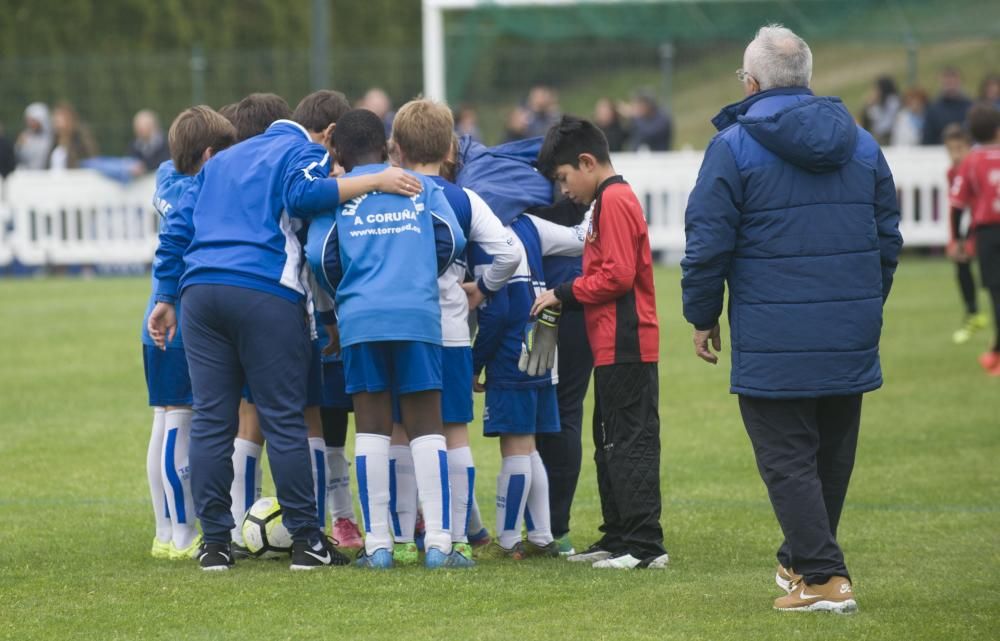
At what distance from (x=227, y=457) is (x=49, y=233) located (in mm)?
18916

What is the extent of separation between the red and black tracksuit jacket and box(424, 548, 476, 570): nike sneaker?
1032 mm

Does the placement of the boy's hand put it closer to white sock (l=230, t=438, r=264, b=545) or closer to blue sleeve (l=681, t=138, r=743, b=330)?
blue sleeve (l=681, t=138, r=743, b=330)

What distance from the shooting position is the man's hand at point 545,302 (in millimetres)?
6961

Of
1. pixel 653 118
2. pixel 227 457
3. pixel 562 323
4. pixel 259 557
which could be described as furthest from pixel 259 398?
pixel 653 118

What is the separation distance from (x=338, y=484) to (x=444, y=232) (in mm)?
1546

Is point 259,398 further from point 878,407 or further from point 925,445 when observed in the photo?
point 878,407

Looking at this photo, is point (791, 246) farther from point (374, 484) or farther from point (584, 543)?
point (584, 543)

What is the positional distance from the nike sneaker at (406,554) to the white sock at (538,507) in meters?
0.66

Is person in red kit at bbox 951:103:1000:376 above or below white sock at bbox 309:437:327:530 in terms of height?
above

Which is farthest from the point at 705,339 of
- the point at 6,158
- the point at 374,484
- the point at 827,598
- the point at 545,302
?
the point at 6,158

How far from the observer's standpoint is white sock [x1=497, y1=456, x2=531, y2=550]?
710 cm

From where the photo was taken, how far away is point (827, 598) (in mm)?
6000

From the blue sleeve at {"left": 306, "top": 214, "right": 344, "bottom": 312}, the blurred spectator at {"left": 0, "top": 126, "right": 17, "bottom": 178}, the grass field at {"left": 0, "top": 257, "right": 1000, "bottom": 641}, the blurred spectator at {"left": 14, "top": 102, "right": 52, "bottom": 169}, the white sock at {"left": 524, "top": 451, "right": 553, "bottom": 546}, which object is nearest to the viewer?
the grass field at {"left": 0, "top": 257, "right": 1000, "bottom": 641}

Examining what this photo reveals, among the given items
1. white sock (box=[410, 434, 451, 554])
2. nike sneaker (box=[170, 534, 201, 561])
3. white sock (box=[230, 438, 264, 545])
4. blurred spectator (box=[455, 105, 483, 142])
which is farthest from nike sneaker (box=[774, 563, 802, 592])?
blurred spectator (box=[455, 105, 483, 142])
